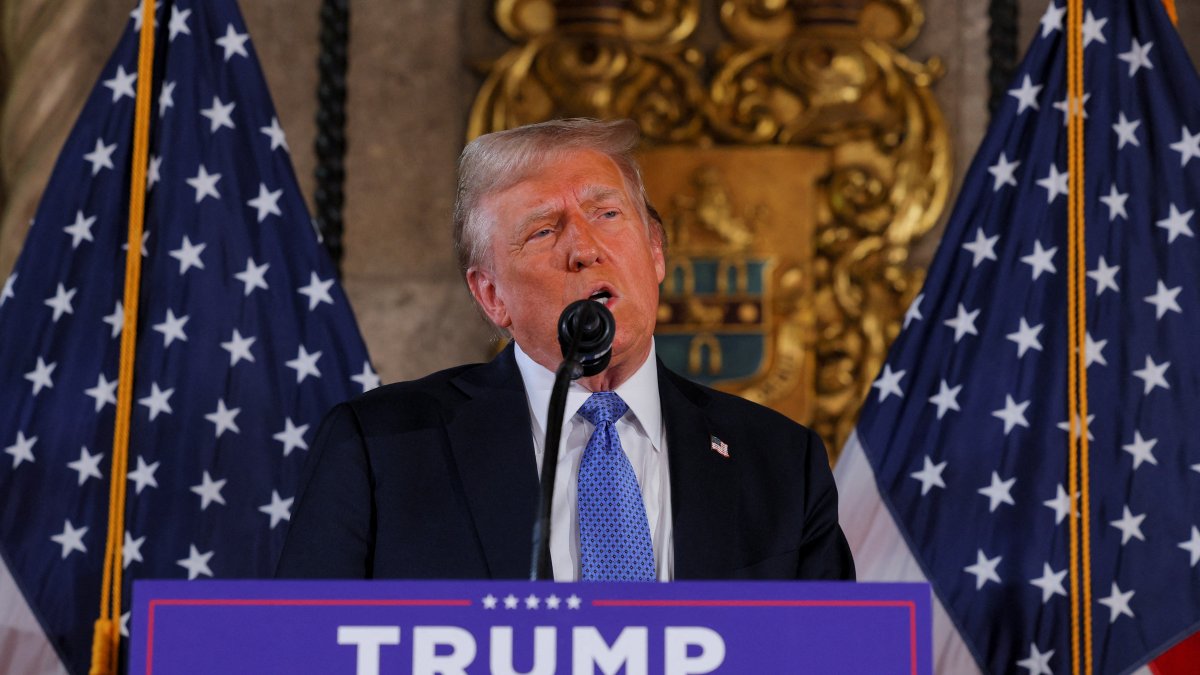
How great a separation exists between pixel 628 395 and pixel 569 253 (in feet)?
0.65

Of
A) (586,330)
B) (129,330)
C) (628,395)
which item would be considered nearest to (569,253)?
(628,395)

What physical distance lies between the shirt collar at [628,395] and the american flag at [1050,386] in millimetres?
960

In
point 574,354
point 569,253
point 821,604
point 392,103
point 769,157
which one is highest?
point 392,103

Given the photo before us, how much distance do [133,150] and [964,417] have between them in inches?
63.0

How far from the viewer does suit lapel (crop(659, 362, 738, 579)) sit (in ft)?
6.21

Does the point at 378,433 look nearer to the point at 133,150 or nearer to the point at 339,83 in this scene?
the point at 133,150

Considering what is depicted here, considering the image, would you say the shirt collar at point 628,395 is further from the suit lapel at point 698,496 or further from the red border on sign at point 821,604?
the red border on sign at point 821,604

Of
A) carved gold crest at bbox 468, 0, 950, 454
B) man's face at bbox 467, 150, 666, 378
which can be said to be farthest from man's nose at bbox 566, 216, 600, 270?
carved gold crest at bbox 468, 0, 950, 454

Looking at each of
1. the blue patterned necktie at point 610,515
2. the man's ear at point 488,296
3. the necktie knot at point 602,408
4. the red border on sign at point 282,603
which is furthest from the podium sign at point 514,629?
the man's ear at point 488,296

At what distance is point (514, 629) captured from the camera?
4.32 feet

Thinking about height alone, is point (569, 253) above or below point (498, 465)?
above

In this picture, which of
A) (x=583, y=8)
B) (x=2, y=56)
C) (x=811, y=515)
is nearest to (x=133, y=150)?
(x=2, y=56)

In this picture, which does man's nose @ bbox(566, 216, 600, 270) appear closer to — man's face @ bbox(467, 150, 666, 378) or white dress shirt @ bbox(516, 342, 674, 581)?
man's face @ bbox(467, 150, 666, 378)

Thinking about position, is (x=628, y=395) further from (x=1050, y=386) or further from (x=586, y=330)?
(x=1050, y=386)
